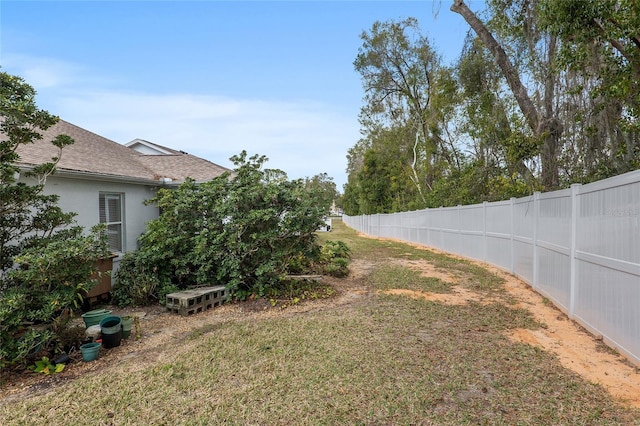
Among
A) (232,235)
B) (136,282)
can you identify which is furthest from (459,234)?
(136,282)

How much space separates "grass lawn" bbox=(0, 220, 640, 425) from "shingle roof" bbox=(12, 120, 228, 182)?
12.7ft

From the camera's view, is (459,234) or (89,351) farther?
(459,234)

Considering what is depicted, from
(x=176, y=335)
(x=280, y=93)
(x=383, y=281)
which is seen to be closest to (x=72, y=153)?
(x=176, y=335)

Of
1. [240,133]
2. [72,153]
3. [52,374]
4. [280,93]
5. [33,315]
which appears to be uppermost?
A: [280,93]

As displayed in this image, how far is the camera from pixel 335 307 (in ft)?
19.9

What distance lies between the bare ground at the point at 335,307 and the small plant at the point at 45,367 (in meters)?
0.06

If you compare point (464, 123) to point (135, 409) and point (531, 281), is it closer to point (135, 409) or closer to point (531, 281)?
point (531, 281)

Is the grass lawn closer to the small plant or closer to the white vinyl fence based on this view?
the small plant

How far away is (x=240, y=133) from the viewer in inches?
615

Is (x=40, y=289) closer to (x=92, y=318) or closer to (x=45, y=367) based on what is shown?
(x=45, y=367)

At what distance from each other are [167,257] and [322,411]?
4.89 meters

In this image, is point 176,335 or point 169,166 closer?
point 176,335

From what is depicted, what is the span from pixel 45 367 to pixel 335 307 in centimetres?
385

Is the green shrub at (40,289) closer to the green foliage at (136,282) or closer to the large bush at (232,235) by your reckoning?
the green foliage at (136,282)
